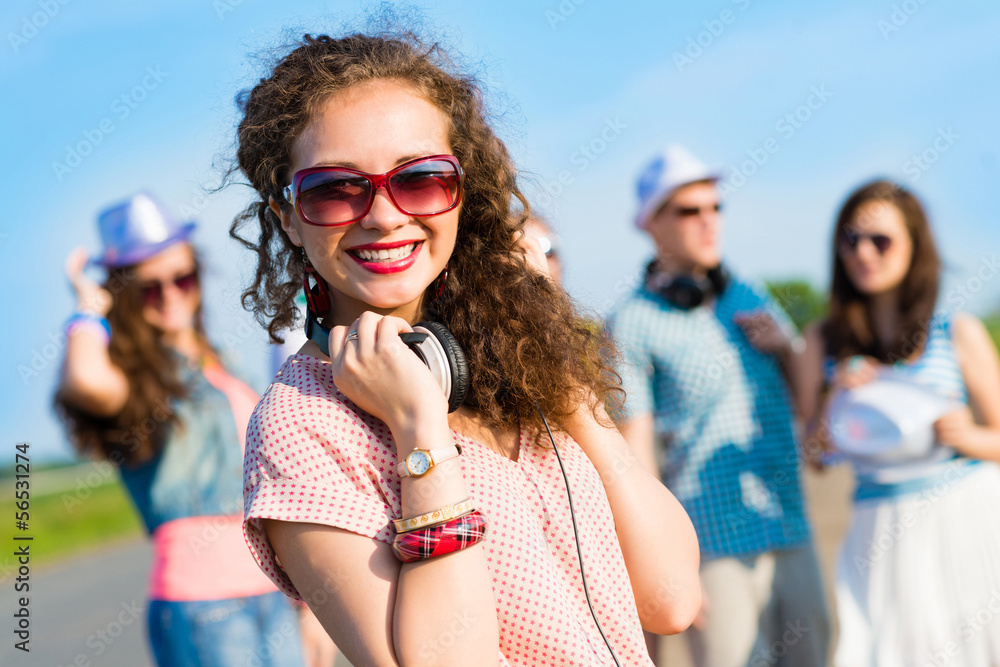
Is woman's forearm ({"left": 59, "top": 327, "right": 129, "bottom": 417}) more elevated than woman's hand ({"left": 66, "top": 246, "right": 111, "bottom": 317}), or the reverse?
woman's hand ({"left": 66, "top": 246, "right": 111, "bottom": 317})

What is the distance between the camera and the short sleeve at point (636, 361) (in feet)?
12.5

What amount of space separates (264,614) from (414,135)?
8.92ft

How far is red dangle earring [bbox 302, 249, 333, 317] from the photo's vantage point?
1783mm

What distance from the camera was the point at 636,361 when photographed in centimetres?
393

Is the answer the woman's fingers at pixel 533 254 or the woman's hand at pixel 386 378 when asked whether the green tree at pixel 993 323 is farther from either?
the woman's hand at pixel 386 378

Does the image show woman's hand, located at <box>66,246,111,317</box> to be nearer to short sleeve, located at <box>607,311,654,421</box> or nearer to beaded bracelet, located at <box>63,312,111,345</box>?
beaded bracelet, located at <box>63,312,111,345</box>

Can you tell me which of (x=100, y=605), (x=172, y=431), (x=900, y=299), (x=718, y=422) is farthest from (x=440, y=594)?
(x=100, y=605)

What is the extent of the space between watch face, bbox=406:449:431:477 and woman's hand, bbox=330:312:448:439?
0.18 feet

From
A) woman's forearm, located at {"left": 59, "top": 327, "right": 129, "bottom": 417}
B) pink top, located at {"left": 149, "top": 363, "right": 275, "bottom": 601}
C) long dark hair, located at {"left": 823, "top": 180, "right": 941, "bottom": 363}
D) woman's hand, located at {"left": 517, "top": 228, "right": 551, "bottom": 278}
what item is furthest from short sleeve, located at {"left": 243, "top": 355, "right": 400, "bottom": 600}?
long dark hair, located at {"left": 823, "top": 180, "right": 941, "bottom": 363}

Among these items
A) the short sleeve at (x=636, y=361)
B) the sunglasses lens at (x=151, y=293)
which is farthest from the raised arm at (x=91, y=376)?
the short sleeve at (x=636, y=361)

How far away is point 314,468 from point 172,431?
256 centimetres

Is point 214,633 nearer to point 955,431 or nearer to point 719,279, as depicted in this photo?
point 719,279

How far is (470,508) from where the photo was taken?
1431 millimetres

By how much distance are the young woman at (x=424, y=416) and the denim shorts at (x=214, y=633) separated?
1999 mm
